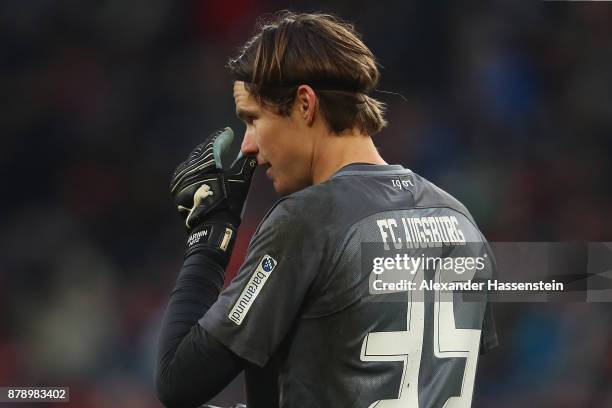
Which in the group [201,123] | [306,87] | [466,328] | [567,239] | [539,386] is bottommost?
[539,386]

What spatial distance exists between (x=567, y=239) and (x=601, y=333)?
21.8 inches

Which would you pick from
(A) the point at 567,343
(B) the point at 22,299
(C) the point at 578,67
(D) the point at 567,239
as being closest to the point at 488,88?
(C) the point at 578,67

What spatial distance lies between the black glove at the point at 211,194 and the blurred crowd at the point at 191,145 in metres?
2.60

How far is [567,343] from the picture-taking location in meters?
4.80

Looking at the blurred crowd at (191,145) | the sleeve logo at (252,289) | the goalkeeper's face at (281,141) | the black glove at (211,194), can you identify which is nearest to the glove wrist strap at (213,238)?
the black glove at (211,194)

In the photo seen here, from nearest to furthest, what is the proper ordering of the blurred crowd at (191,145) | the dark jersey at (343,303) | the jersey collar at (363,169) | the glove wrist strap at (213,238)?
1. the dark jersey at (343,303)
2. the jersey collar at (363,169)
3. the glove wrist strap at (213,238)
4. the blurred crowd at (191,145)

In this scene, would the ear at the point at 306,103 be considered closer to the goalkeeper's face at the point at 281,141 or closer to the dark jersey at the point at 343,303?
the goalkeeper's face at the point at 281,141

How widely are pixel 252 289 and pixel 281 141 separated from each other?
346mm

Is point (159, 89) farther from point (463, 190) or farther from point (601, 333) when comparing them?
point (601, 333)

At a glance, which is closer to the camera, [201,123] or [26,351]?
[26,351]

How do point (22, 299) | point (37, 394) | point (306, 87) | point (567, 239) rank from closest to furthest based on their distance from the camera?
point (306, 87) < point (37, 394) < point (22, 299) < point (567, 239)

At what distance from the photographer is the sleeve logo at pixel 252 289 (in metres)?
1.60

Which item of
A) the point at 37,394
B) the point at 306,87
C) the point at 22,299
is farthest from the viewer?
the point at 22,299

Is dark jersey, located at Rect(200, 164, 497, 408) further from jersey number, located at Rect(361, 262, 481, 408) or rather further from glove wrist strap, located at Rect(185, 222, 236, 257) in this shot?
glove wrist strap, located at Rect(185, 222, 236, 257)
